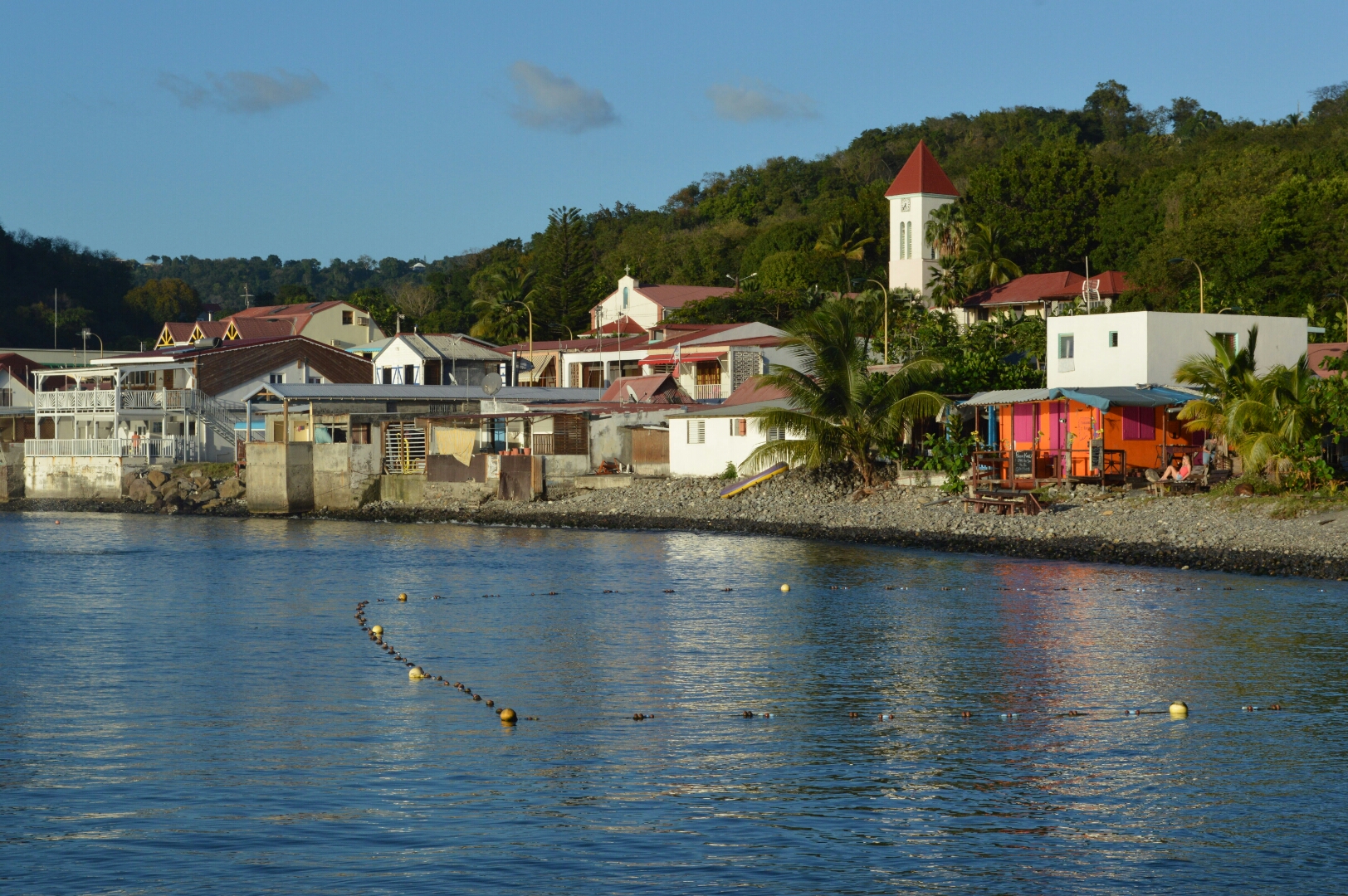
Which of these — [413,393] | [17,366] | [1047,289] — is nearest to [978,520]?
[413,393]

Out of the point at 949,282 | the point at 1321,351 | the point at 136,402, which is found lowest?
the point at 136,402

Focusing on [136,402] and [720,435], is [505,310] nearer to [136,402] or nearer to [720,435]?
[136,402]

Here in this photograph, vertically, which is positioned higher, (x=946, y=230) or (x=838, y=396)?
(x=946, y=230)

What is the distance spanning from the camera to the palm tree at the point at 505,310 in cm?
10031

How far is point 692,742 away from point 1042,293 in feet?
218

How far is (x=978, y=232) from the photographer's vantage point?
86.9 metres

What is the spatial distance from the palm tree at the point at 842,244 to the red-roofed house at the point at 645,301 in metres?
7.18

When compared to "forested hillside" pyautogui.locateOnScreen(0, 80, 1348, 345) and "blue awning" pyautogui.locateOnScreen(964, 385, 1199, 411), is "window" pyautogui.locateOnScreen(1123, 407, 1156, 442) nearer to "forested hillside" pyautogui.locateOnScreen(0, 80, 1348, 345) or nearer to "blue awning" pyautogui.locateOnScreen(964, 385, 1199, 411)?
"blue awning" pyautogui.locateOnScreen(964, 385, 1199, 411)

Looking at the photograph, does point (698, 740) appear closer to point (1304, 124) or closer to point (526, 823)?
point (526, 823)

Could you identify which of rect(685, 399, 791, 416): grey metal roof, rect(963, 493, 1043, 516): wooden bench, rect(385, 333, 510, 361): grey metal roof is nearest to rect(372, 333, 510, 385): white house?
rect(385, 333, 510, 361): grey metal roof

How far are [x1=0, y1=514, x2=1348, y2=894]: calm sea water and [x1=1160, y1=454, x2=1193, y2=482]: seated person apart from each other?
7.30 meters

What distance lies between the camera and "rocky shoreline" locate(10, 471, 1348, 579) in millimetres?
33438

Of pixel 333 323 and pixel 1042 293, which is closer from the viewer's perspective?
pixel 1042 293

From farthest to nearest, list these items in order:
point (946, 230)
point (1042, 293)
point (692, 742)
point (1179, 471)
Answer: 1. point (946, 230)
2. point (1042, 293)
3. point (1179, 471)
4. point (692, 742)
